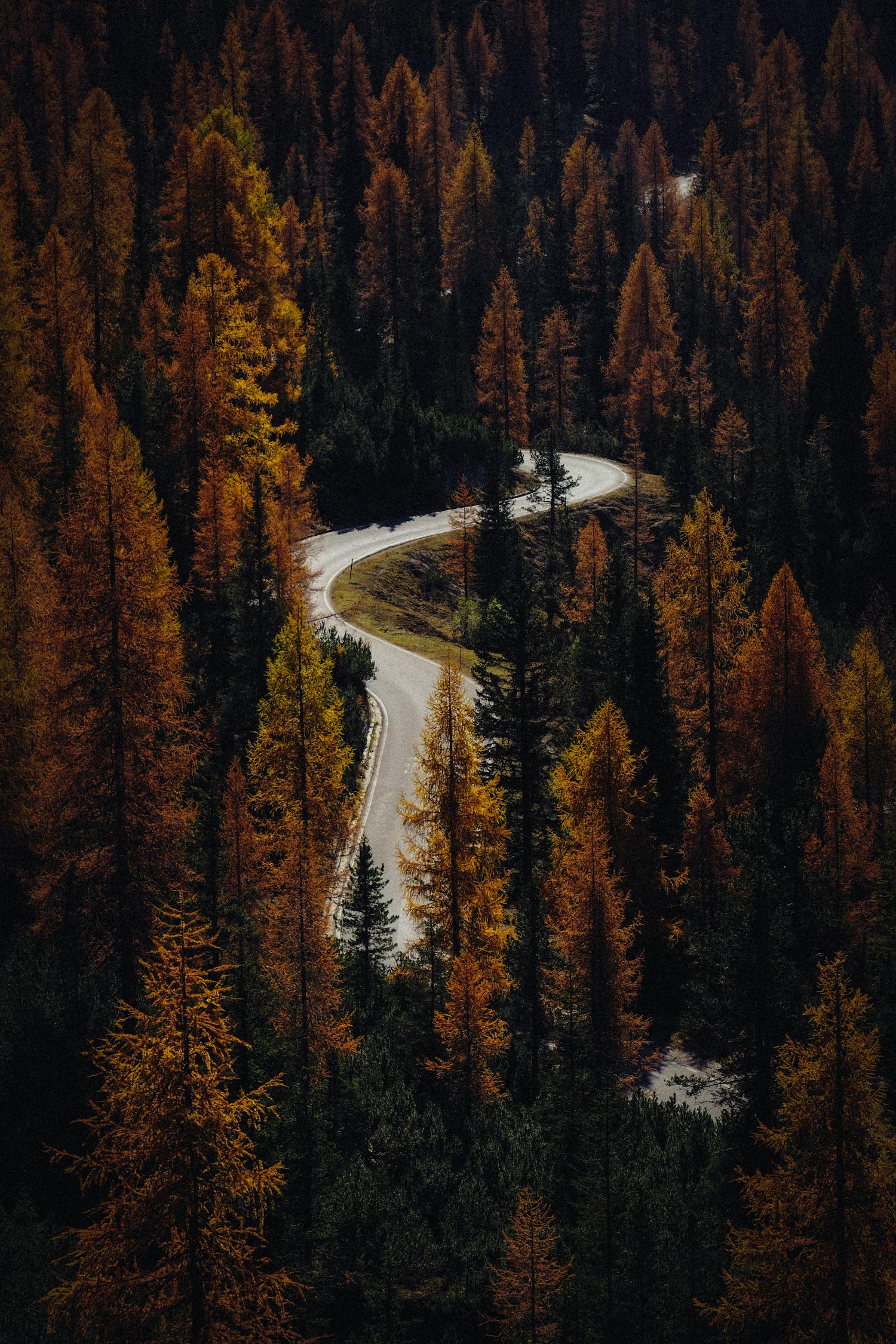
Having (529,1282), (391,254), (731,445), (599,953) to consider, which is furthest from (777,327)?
(529,1282)

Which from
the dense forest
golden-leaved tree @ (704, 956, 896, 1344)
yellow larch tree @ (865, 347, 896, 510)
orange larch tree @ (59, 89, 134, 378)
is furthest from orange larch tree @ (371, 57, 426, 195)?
golden-leaved tree @ (704, 956, 896, 1344)

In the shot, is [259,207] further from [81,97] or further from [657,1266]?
[81,97]

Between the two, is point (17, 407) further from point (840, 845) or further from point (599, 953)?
point (840, 845)

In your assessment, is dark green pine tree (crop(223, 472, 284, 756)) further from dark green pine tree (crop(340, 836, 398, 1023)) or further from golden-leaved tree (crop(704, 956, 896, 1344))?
golden-leaved tree (crop(704, 956, 896, 1344))

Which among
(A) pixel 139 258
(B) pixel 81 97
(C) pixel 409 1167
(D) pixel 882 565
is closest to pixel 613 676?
(C) pixel 409 1167

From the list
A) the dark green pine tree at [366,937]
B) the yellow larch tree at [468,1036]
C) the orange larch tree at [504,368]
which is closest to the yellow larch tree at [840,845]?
the yellow larch tree at [468,1036]

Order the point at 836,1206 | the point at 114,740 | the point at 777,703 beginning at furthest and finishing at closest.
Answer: the point at 777,703 < the point at 114,740 < the point at 836,1206
